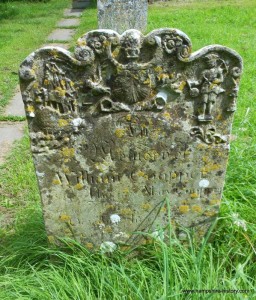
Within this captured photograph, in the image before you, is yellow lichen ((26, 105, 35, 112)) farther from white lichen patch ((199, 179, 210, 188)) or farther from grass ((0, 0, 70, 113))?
grass ((0, 0, 70, 113))

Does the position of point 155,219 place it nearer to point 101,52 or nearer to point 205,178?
point 205,178

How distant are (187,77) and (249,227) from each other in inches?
44.3

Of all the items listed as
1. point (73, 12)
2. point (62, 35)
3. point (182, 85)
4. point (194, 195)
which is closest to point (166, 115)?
point (182, 85)

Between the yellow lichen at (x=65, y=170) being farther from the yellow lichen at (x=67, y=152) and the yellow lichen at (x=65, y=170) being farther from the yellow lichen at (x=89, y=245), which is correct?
the yellow lichen at (x=89, y=245)

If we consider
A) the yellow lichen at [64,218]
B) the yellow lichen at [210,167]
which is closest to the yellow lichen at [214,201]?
the yellow lichen at [210,167]

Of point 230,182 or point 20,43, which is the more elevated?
point 20,43

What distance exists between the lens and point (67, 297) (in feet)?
7.28

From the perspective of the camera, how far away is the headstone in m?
7.97

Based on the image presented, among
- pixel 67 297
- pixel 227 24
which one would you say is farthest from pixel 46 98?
pixel 227 24

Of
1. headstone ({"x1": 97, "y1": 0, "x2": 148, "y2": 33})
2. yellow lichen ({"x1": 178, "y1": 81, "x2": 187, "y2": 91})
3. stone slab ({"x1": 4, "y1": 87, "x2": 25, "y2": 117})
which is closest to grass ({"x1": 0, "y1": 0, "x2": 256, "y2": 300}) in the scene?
yellow lichen ({"x1": 178, "y1": 81, "x2": 187, "y2": 91})

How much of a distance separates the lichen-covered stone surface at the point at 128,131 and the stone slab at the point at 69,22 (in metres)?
9.73

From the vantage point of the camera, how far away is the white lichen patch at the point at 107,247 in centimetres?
271

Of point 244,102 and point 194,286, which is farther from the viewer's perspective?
point 244,102

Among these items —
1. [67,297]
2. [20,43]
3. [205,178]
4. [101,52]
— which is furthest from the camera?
[20,43]
